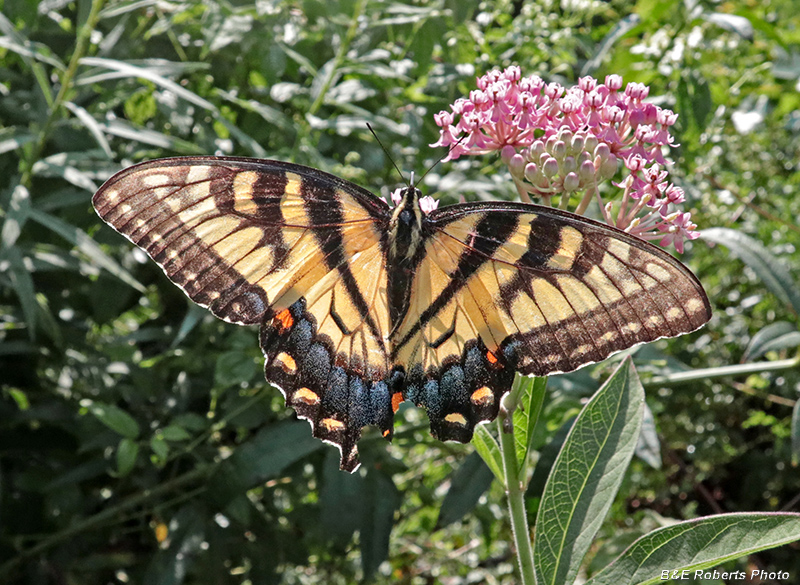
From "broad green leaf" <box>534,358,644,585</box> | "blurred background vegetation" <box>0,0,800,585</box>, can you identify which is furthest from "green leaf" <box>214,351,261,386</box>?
"broad green leaf" <box>534,358,644,585</box>

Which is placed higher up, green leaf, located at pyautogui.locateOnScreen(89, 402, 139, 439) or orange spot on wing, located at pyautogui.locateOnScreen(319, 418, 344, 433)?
green leaf, located at pyautogui.locateOnScreen(89, 402, 139, 439)

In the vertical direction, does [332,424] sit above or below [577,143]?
below

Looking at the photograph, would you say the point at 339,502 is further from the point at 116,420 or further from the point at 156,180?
the point at 156,180

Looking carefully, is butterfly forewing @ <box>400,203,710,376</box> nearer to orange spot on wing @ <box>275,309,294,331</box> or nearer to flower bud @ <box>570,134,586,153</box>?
flower bud @ <box>570,134,586,153</box>

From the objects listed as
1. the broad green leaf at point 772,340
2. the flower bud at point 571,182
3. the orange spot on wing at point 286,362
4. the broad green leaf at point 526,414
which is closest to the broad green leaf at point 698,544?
the broad green leaf at point 526,414

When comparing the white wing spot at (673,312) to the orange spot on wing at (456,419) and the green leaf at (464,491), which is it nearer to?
the orange spot on wing at (456,419)

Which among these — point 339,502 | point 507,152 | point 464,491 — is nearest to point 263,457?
point 339,502

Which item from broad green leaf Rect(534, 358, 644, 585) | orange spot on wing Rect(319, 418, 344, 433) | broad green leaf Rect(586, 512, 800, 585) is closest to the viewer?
broad green leaf Rect(586, 512, 800, 585)
